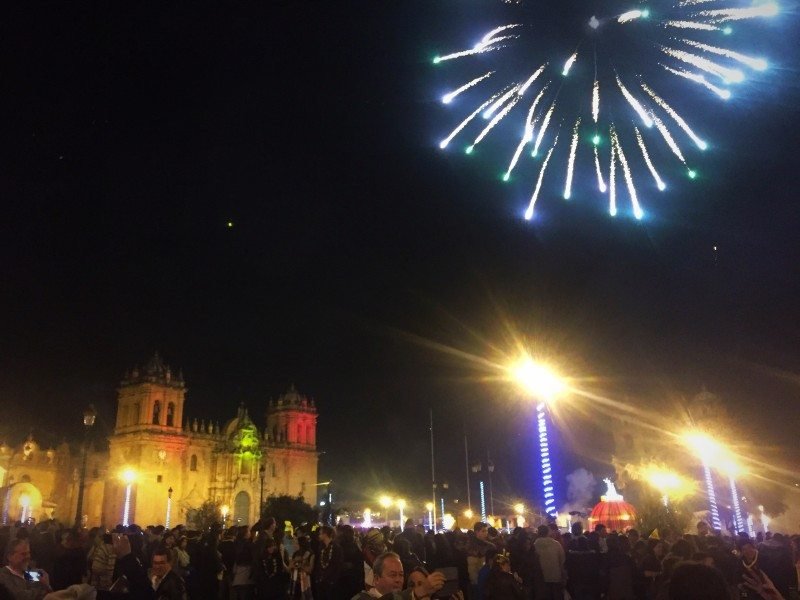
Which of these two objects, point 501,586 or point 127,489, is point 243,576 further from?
point 127,489

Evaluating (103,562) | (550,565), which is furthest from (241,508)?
(550,565)

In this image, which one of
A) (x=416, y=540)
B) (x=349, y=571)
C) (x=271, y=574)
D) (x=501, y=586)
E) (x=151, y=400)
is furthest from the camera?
(x=151, y=400)

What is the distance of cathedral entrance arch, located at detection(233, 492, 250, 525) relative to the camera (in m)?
67.4

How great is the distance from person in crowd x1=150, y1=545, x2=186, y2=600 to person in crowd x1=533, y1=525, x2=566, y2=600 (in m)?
6.78

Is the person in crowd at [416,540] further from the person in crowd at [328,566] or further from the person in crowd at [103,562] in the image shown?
the person in crowd at [103,562]

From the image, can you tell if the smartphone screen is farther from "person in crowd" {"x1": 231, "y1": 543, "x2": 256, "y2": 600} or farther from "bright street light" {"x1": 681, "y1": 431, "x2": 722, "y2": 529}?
"bright street light" {"x1": 681, "y1": 431, "x2": 722, "y2": 529}

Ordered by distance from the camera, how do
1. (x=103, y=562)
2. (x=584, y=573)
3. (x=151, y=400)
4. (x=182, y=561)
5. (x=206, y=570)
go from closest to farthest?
(x=103, y=562) → (x=206, y=570) → (x=584, y=573) → (x=182, y=561) → (x=151, y=400)

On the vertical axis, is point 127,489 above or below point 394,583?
above

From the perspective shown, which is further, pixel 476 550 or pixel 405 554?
pixel 476 550

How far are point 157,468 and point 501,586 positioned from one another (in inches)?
2416

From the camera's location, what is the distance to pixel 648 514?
2891 centimetres

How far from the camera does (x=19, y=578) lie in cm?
569

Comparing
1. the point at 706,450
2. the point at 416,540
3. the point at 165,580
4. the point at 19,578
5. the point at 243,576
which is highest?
the point at 706,450

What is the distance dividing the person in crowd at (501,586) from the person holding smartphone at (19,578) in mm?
4395
